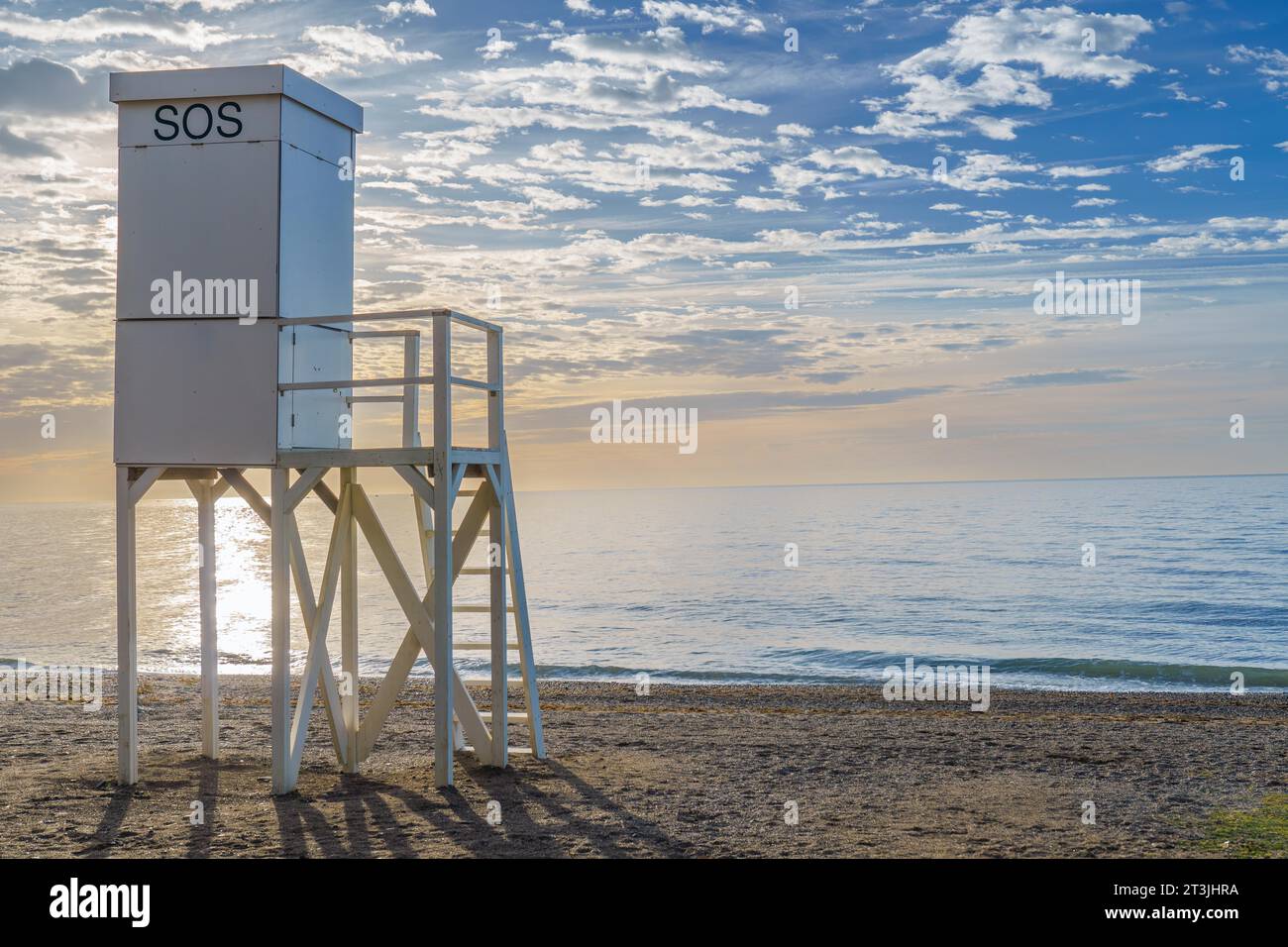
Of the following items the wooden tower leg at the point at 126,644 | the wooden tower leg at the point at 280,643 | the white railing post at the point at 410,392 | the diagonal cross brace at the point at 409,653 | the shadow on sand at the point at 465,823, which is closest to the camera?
the shadow on sand at the point at 465,823

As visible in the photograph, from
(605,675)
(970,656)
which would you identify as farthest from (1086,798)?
(970,656)

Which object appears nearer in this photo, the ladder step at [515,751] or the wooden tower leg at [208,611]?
the wooden tower leg at [208,611]

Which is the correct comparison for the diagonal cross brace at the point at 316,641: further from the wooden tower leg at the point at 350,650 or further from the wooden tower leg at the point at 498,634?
the wooden tower leg at the point at 498,634

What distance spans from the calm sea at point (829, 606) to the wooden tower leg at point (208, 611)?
20.1 ft

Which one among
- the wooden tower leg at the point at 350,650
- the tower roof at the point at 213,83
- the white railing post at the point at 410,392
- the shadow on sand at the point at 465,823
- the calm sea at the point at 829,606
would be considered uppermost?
the tower roof at the point at 213,83

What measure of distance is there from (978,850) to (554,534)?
8502 cm

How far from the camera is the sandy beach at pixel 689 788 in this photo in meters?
9.10

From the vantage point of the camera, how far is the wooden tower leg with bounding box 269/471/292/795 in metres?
10.5

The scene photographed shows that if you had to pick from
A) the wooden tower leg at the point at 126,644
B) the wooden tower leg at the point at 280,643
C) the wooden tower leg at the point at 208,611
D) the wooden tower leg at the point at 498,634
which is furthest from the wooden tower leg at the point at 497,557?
the wooden tower leg at the point at 126,644

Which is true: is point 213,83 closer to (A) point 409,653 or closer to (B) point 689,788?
(A) point 409,653

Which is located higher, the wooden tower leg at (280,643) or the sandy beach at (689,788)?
the wooden tower leg at (280,643)

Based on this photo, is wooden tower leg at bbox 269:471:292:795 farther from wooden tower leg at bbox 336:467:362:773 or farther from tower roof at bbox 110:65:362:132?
tower roof at bbox 110:65:362:132

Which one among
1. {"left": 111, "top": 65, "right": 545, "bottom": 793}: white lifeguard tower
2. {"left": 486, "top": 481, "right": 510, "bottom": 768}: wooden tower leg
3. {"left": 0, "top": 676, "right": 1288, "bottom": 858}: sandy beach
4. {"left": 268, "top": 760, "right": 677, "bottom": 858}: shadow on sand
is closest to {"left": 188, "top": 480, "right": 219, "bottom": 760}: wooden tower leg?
{"left": 0, "top": 676, "right": 1288, "bottom": 858}: sandy beach

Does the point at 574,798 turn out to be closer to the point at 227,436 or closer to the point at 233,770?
the point at 233,770
